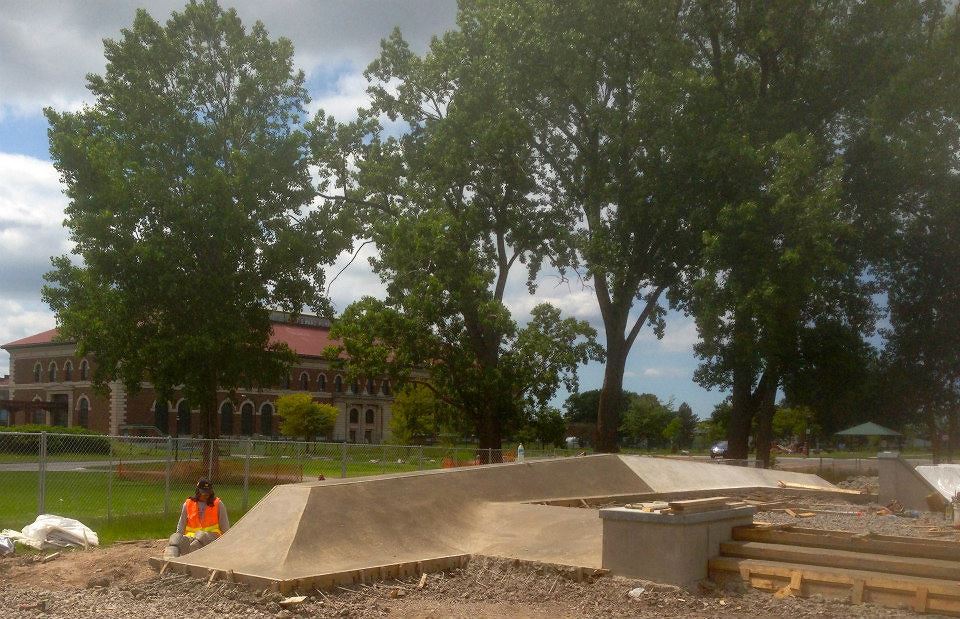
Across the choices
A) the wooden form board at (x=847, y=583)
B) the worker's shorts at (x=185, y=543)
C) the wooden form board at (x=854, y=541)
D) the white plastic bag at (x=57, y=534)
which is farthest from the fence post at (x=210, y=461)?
the wooden form board at (x=847, y=583)

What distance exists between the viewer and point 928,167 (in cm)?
3134

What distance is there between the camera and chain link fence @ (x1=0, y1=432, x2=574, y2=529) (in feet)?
64.2

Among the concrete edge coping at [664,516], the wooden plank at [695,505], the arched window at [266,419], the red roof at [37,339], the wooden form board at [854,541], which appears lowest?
the arched window at [266,419]

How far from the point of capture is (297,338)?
90.0m

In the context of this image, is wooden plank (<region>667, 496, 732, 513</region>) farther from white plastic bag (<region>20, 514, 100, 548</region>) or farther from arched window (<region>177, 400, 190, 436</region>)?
arched window (<region>177, 400, 190, 436</region>)

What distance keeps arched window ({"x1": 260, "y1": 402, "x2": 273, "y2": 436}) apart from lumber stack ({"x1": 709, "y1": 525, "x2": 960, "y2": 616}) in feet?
254

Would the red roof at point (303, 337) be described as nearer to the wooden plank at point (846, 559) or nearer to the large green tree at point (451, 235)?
the large green tree at point (451, 235)

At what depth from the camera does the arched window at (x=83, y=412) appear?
76250 mm

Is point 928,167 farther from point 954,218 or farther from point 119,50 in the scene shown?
point 119,50

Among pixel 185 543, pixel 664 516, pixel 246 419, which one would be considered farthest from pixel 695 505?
pixel 246 419

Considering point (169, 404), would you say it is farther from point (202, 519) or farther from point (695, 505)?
point (695, 505)

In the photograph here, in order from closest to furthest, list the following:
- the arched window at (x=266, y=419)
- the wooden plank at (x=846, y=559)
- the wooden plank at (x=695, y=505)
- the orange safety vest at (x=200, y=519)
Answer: the wooden plank at (x=846, y=559) → the wooden plank at (x=695, y=505) → the orange safety vest at (x=200, y=519) → the arched window at (x=266, y=419)

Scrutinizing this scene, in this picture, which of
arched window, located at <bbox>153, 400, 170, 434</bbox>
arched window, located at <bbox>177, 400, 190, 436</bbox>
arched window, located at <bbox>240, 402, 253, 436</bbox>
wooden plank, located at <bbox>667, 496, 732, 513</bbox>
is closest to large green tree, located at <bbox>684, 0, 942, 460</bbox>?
wooden plank, located at <bbox>667, 496, 732, 513</bbox>

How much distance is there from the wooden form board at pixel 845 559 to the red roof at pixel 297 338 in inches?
2889
